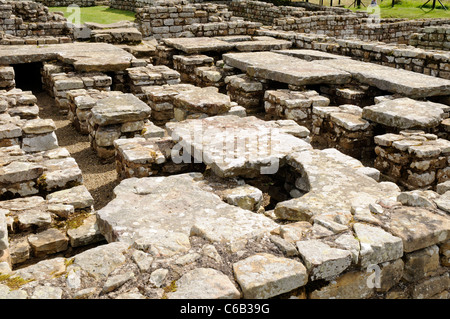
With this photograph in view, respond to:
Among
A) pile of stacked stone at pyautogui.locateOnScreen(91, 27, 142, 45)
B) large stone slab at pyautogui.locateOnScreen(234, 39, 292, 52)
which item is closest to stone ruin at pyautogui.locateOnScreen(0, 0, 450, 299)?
large stone slab at pyautogui.locateOnScreen(234, 39, 292, 52)

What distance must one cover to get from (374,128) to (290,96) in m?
1.92

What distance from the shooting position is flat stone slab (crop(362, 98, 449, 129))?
Result: 6.57m

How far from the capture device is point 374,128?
7.16 metres

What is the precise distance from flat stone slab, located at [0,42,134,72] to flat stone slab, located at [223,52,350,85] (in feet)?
9.31

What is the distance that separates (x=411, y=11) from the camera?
899 inches

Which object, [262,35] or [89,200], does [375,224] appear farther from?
[262,35]

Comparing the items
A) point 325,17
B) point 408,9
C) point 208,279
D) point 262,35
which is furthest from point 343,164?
point 408,9

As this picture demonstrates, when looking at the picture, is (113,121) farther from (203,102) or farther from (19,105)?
(19,105)

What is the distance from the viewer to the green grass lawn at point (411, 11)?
21469 mm

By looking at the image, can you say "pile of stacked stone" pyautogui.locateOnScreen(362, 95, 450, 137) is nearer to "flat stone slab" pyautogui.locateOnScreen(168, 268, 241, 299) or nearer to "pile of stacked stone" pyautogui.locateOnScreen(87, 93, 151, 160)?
"pile of stacked stone" pyautogui.locateOnScreen(87, 93, 151, 160)

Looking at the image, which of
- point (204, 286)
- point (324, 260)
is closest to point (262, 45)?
point (324, 260)

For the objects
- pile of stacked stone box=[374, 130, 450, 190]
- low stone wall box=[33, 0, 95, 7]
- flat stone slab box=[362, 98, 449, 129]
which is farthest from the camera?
low stone wall box=[33, 0, 95, 7]

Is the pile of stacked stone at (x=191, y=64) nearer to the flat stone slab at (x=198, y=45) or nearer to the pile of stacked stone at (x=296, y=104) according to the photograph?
the flat stone slab at (x=198, y=45)

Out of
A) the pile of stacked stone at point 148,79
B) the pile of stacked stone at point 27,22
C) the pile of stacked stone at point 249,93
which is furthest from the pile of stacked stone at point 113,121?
the pile of stacked stone at point 27,22
